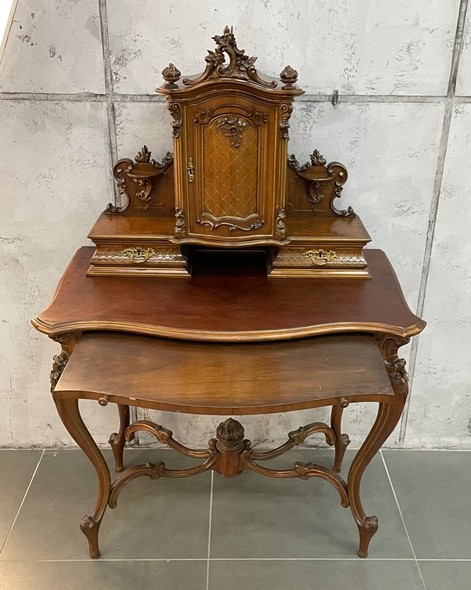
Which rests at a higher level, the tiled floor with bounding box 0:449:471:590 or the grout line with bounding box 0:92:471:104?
the grout line with bounding box 0:92:471:104

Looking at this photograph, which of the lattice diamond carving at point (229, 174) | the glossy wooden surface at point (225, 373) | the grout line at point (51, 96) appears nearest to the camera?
the glossy wooden surface at point (225, 373)

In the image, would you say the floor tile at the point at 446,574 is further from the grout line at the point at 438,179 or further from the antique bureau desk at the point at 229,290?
the grout line at the point at 438,179

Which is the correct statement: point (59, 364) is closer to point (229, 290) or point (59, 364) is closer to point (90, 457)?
point (90, 457)

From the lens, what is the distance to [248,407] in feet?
4.61

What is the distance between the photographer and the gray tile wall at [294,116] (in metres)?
1.79

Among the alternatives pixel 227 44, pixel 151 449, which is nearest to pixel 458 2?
pixel 227 44

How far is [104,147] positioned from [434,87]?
3.41 feet

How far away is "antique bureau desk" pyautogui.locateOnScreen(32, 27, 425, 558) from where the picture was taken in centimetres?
148

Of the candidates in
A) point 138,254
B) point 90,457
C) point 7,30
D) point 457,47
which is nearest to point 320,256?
point 138,254

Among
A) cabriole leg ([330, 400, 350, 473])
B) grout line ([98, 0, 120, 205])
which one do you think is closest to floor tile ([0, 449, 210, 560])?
cabriole leg ([330, 400, 350, 473])

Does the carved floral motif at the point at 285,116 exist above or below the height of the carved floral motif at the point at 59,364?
above

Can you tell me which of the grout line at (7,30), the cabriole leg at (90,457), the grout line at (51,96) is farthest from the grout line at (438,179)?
the grout line at (7,30)

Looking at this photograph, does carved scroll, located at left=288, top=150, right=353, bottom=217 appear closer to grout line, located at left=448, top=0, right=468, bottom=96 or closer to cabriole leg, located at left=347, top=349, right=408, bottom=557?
grout line, located at left=448, top=0, right=468, bottom=96

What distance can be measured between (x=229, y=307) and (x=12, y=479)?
4.11 feet
